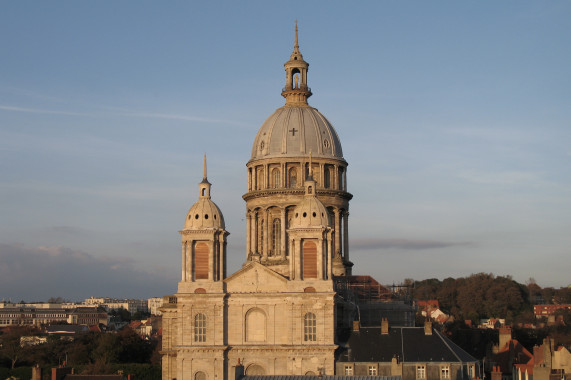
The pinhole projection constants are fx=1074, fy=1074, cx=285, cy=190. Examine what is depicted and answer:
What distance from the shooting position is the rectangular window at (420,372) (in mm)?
78188

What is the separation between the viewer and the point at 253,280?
82.4 meters

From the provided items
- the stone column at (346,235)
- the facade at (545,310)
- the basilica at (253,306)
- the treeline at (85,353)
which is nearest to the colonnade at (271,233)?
the stone column at (346,235)

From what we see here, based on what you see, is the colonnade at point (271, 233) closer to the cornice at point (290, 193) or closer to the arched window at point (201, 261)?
the cornice at point (290, 193)

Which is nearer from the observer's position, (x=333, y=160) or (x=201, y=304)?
(x=201, y=304)

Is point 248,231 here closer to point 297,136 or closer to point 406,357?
point 297,136

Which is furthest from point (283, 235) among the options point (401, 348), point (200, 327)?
point (401, 348)

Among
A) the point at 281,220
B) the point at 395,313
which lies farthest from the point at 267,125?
the point at 395,313

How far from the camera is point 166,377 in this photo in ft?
282

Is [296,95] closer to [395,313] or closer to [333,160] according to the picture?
[333,160]

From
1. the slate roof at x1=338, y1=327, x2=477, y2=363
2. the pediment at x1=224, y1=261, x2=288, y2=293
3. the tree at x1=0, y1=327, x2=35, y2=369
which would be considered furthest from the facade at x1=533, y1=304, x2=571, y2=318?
the pediment at x1=224, y1=261, x2=288, y2=293

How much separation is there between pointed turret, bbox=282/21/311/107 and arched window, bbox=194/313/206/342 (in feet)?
92.3

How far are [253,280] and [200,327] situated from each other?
5386 millimetres

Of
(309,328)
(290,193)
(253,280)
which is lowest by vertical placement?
(309,328)

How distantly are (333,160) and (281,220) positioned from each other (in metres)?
7.65
